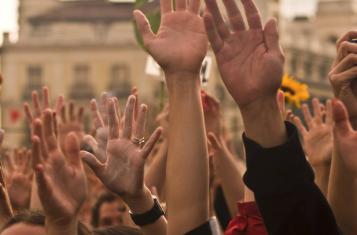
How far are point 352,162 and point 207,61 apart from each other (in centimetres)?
331

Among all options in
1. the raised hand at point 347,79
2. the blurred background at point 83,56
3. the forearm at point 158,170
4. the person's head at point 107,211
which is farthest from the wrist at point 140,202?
the blurred background at point 83,56

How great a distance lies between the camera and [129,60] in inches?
2576

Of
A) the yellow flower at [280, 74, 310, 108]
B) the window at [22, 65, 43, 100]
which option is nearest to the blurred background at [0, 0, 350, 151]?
the window at [22, 65, 43, 100]

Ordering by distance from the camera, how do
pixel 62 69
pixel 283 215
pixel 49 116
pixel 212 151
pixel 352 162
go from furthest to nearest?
pixel 62 69 → pixel 212 151 → pixel 49 116 → pixel 352 162 → pixel 283 215

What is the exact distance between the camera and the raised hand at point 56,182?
3281mm

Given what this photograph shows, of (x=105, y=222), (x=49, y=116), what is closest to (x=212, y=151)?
(x=105, y=222)

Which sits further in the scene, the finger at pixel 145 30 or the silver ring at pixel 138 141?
the silver ring at pixel 138 141

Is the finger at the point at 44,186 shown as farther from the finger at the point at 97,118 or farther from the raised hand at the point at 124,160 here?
the finger at the point at 97,118

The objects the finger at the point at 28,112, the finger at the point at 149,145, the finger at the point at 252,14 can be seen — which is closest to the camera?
the finger at the point at 252,14

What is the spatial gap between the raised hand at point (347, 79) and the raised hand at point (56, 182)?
666 millimetres

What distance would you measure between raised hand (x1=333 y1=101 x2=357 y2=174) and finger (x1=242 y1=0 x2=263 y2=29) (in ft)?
0.95

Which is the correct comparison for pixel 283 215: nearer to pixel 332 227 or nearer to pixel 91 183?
pixel 332 227

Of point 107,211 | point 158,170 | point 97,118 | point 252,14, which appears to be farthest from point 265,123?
point 107,211

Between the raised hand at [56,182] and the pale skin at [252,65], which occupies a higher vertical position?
the pale skin at [252,65]
